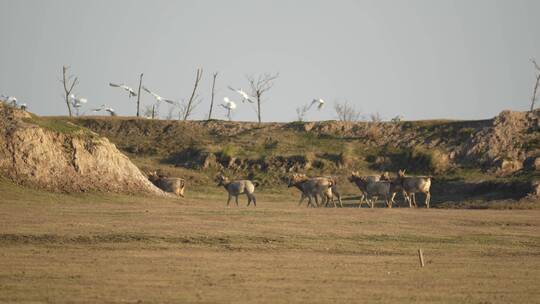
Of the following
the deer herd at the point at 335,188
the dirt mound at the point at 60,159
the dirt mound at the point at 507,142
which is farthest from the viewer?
the dirt mound at the point at 507,142

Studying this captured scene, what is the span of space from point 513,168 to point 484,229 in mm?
28316

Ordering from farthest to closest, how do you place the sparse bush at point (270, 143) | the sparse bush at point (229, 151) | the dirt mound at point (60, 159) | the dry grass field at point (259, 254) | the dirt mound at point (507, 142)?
1. the sparse bush at point (270, 143)
2. the sparse bush at point (229, 151)
3. the dirt mound at point (507, 142)
4. the dirt mound at point (60, 159)
5. the dry grass field at point (259, 254)

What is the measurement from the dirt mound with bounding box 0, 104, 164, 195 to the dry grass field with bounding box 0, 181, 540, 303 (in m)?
2.93

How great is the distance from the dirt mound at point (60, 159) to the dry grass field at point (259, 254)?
293cm

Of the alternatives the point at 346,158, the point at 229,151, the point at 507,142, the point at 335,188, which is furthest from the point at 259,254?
the point at 507,142

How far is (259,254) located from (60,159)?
24.6 m

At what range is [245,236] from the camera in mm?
35125

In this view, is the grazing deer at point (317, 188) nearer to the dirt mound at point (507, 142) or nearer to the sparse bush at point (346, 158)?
the dirt mound at point (507, 142)

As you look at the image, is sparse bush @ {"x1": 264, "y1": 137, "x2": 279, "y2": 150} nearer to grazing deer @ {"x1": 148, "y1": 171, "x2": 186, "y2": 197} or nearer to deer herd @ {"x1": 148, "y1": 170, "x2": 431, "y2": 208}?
grazing deer @ {"x1": 148, "y1": 171, "x2": 186, "y2": 197}

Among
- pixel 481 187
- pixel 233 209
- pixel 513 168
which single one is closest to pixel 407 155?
pixel 513 168

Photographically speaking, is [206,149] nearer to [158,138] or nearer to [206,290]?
[158,138]

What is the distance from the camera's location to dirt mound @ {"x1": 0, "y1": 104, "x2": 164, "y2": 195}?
51.9m

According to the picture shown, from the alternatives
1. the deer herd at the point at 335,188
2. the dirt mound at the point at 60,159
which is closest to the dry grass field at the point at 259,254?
the dirt mound at the point at 60,159

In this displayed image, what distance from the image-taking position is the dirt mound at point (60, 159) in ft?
170
